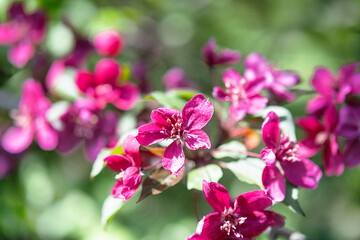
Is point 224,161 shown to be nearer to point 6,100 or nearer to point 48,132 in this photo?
point 48,132

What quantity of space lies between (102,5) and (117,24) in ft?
1.15

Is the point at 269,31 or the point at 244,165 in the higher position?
the point at 244,165

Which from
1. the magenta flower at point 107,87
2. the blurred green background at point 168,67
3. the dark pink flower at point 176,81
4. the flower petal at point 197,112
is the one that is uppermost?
the flower petal at point 197,112

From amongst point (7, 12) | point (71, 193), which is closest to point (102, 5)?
point (7, 12)

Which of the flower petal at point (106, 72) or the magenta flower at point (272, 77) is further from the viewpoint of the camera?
the flower petal at point (106, 72)

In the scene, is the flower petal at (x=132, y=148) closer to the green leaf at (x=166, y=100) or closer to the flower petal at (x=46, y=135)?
the green leaf at (x=166, y=100)

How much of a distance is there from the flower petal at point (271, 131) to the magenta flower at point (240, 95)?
106mm

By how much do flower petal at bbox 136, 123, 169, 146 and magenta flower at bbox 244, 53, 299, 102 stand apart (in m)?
0.43

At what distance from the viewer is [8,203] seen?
2107 mm

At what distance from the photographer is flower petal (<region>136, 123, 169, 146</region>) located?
1140mm

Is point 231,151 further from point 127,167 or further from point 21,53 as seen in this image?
point 21,53

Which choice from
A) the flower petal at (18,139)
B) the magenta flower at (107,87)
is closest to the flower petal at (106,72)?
the magenta flower at (107,87)

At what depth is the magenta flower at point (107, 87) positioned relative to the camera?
5.51 ft

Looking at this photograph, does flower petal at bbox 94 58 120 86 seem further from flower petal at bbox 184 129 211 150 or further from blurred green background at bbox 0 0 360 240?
flower petal at bbox 184 129 211 150
